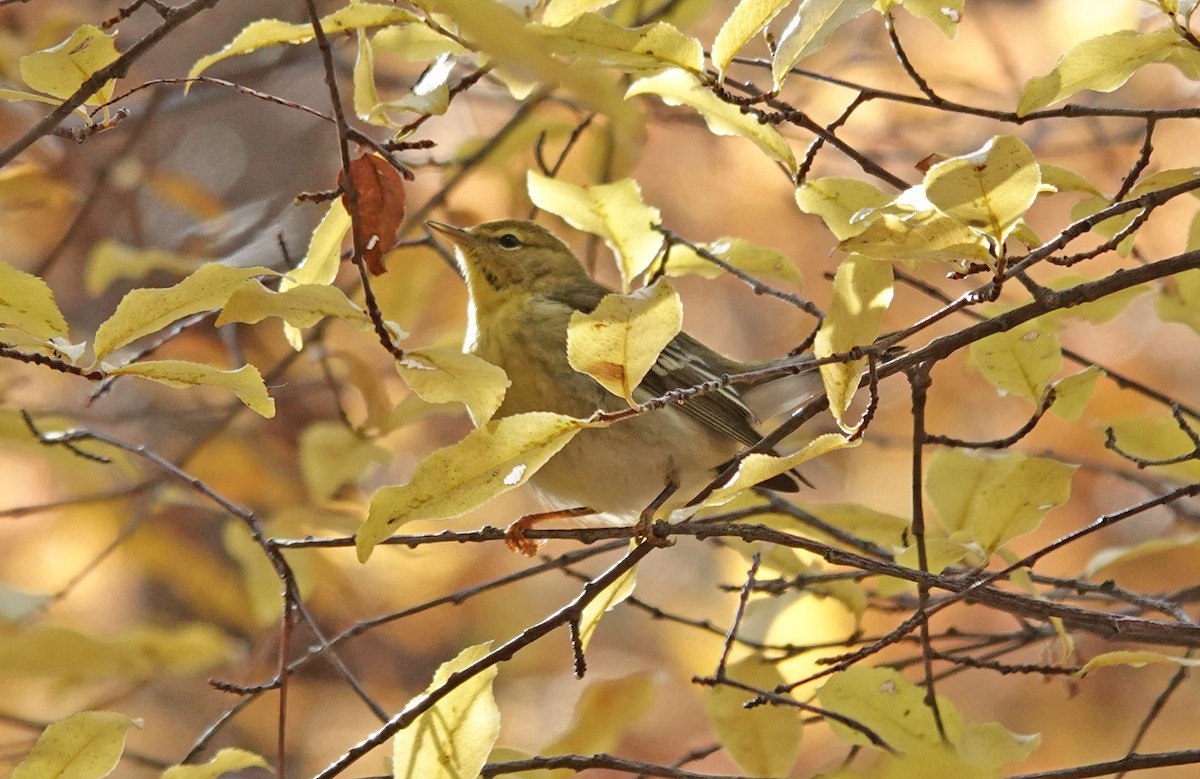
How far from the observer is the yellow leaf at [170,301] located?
1291 mm

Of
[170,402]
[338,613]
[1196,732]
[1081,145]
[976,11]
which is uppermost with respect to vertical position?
[976,11]

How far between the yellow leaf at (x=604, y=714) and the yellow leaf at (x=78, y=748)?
0.67 metres

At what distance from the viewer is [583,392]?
2482 millimetres

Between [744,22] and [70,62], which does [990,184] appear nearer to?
[744,22]

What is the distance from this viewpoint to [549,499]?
111 inches

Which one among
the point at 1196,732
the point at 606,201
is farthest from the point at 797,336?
the point at 606,201

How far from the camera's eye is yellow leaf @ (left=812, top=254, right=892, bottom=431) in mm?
1327

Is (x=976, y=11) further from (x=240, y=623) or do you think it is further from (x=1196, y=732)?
(x=240, y=623)

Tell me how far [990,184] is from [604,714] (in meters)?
1.14

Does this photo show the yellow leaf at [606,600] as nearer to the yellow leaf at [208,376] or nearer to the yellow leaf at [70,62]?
the yellow leaf at [208,376]

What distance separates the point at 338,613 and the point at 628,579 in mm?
3120

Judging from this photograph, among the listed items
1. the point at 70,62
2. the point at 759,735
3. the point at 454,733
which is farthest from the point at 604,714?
the point at 70,62

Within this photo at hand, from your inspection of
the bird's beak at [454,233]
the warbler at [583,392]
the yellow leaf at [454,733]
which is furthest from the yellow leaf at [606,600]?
the bird's beak at [454,233]

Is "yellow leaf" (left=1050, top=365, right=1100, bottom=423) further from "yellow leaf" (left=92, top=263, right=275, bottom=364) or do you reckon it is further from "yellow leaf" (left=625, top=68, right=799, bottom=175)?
"yellow leaf" (left=92, top=263, right=275, bottom=364)
